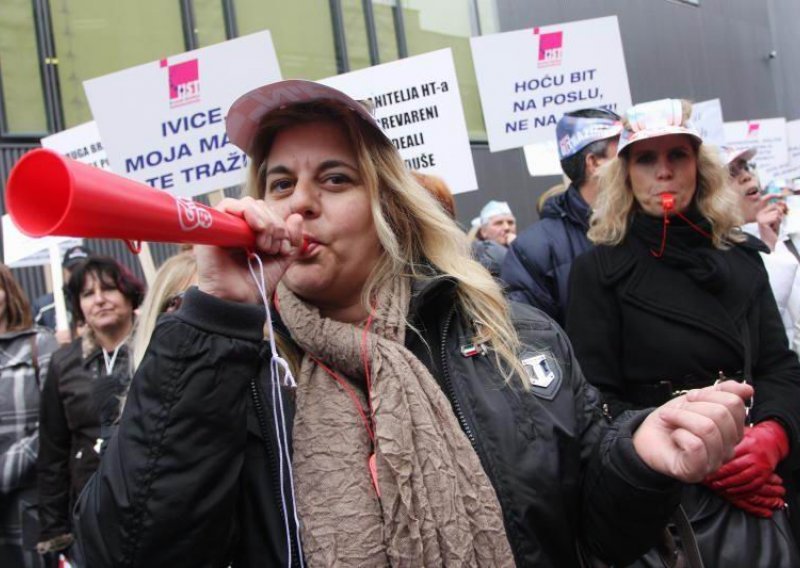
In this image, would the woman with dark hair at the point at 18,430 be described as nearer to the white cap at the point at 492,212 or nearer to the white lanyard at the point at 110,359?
the white lanyard at the point at 110,359

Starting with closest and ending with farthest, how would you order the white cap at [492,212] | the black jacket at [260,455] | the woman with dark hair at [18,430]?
the black jacket at [260,455]
the woman with dark hair at [18,430]
the white cap at [492,212]

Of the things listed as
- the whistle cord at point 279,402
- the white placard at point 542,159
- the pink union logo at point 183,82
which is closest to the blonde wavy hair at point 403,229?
the whistle cord at point 279,402

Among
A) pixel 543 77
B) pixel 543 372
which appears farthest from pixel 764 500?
pixel 543 77

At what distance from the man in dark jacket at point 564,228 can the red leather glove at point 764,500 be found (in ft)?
4.64

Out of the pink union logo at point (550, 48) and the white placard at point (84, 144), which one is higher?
the pink union logo at point (550, 48)

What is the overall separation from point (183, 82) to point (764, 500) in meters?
3.49

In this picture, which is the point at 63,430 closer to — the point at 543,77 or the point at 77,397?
the point at 77,397

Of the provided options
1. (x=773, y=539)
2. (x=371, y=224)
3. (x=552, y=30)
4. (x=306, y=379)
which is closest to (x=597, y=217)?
(x=773, y=539)

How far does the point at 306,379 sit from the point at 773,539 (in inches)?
56.6

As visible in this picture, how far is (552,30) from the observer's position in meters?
5.57

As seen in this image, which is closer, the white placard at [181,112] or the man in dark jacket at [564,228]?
the man in dark jacket at [564,228]

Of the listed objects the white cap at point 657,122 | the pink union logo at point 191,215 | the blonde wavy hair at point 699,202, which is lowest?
the pink union logo at point 191,215

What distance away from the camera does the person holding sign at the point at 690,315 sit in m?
2.33

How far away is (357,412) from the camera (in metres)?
1.69
